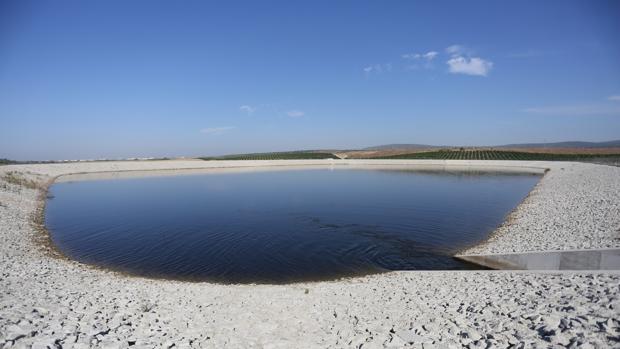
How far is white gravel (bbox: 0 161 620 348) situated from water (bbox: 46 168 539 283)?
1820 mm

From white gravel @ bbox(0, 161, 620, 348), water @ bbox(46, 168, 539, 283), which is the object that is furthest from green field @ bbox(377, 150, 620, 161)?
white gravel @ bbox(0, 161, 620, 348)

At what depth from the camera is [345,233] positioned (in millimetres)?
18031

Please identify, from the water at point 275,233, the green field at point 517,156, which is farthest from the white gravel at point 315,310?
the green field at point 517,156

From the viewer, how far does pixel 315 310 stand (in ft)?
27.9

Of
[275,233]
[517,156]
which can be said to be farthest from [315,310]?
[517,156]

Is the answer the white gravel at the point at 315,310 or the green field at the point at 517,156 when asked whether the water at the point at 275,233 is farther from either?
the green field at the point at 517,156

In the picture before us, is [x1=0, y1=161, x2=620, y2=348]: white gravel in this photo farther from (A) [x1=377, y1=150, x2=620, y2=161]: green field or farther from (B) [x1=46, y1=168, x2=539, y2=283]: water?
(A) [x1=377, y1=150, x2=620, y2=161]: green field

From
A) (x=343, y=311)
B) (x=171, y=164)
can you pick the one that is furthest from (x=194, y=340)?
(x=171, y=164)

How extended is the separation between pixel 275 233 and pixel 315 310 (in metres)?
9.92

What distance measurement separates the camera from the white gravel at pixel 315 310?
6340 mm

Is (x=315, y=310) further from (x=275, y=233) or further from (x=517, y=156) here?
(x=517, y=156)

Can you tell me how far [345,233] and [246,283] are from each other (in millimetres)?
7800

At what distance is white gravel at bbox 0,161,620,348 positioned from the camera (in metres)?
6.34

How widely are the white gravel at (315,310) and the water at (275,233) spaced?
5.97 ft
